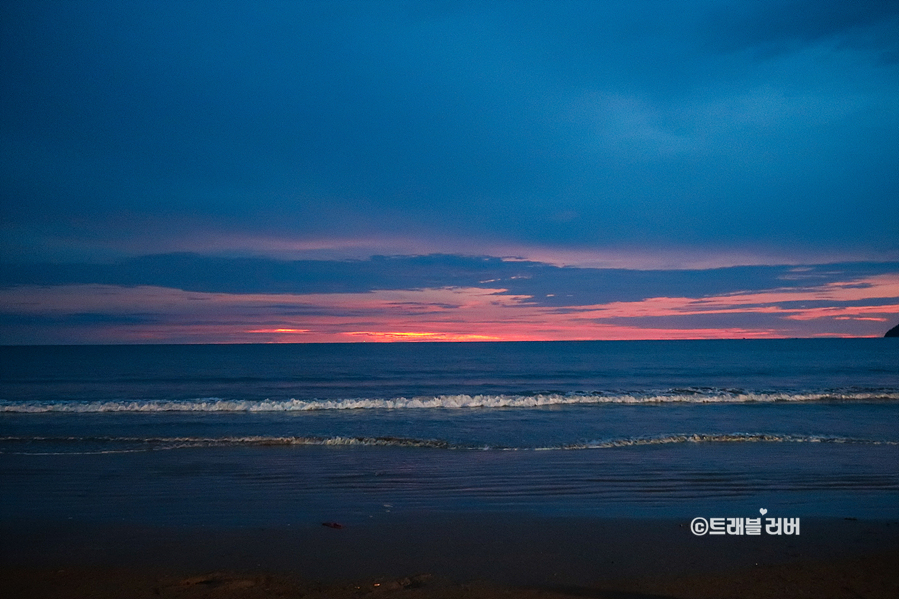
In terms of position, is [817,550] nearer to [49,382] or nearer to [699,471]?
[699,471]

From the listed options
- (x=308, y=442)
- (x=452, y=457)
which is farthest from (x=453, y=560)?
(x=308, y=442)

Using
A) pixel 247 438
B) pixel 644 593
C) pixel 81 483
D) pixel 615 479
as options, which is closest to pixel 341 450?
pixel 247 438

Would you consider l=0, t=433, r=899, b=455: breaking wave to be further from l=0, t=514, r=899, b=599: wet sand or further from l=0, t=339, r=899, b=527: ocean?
l=0, t=514, r=899, b=599: wet sand

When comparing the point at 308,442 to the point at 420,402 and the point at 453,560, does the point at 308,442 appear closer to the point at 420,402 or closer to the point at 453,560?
the point at 420,402

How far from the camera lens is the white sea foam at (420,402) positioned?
21.6m

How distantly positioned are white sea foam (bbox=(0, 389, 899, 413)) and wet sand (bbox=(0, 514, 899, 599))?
1451cm

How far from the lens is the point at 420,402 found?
2305 centimetres

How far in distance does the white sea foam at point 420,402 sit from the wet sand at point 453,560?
47.6ft

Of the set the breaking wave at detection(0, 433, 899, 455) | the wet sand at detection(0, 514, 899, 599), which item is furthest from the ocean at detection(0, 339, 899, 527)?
the wet sand at detection(0, 514, 899, 599)

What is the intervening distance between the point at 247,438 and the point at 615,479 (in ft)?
32.9

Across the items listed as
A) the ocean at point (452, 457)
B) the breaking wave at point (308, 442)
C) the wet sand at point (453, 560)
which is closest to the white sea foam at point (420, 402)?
the ocean at point (452, 457)

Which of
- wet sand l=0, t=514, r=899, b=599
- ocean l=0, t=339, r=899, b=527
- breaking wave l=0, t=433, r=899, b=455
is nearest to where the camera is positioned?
wet sand l=0, t=514, r=899, b=599

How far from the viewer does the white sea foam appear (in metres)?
21.6

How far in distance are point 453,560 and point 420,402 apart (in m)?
17.0
